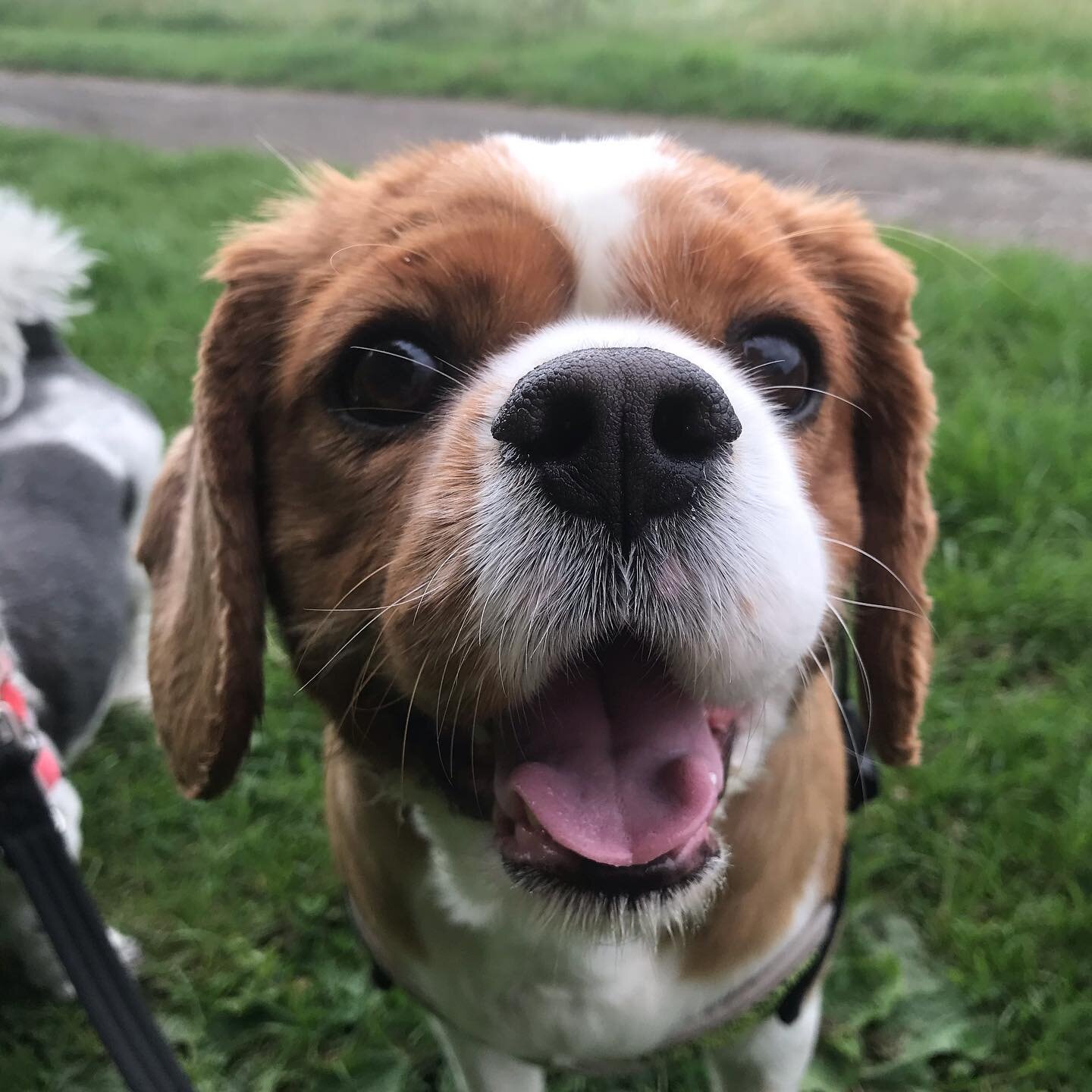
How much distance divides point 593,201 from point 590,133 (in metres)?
2.22

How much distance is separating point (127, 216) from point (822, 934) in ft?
24.6

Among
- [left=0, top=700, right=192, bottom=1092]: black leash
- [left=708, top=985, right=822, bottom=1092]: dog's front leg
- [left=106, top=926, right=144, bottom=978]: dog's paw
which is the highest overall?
[left=0, top=700, right=192, bottom=1092]: black leash

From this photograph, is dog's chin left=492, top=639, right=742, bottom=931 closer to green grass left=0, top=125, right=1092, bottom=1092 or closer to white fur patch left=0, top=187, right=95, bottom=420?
green grass left=0, top=125, right=1092, bottom=1092

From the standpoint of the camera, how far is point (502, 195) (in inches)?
57.7

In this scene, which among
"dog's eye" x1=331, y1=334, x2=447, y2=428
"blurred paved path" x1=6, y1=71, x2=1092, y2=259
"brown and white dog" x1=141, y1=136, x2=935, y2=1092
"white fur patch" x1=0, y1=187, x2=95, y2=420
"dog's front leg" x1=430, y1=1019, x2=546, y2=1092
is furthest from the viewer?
"blurred paved path" x1=6, y1=71, x2=1092, y2=259

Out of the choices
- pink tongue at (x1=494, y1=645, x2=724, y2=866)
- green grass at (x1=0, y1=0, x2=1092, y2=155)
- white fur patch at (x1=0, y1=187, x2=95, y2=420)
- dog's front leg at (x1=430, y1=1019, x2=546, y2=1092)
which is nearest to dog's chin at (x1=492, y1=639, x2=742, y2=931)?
pink tongue at (x1=494, y1=645, x2=724, y2=866)

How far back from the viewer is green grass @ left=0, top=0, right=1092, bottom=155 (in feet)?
26.4

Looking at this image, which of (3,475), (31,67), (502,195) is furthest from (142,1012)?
(31,67)

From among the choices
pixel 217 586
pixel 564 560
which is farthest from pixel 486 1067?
pixel 564 560

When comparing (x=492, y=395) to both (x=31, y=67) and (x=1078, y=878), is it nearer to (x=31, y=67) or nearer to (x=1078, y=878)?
(x=1078, y=878)

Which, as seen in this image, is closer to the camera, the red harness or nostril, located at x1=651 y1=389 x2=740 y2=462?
nostril, located at x1=651 y1=389 x2=740 y2=462

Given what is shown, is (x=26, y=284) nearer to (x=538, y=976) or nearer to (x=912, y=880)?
(x=538, y=976)

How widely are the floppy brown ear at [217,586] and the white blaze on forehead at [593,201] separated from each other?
53 cm

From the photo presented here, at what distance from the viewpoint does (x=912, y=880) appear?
2670 mm
